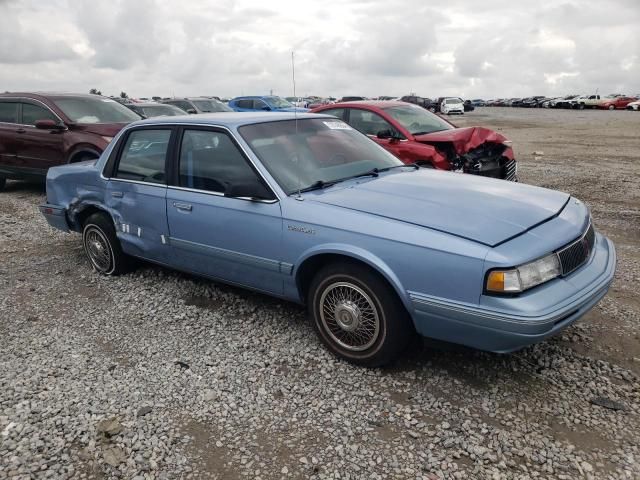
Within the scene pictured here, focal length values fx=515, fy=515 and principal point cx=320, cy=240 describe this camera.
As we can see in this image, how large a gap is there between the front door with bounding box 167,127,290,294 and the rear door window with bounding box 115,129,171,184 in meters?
0.22

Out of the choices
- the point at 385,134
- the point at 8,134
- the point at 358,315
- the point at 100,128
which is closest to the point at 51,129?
the point at 100,128

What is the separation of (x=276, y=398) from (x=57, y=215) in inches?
141

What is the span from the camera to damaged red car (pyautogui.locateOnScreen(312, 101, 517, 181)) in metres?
7.13

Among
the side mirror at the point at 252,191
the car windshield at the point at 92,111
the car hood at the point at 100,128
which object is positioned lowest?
the side mirror at the point at 252,191

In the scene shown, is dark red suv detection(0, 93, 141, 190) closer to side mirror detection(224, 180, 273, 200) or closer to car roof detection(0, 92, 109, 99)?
car roof detection(0, 92, 109, 99)

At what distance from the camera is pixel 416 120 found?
8.03 m

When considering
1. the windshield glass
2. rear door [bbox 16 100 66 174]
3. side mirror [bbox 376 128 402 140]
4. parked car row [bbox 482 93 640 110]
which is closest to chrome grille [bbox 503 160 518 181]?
side mirror [bbox 376 128 402 140]

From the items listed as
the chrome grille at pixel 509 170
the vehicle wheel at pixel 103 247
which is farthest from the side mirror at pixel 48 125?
the chrome grille at pixel 509 170

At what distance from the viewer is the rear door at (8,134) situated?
893 centimetres

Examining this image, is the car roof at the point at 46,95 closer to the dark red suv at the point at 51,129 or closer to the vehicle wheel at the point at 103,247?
the dark red suv at the point at 51,129

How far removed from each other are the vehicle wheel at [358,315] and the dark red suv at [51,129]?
5.99 m

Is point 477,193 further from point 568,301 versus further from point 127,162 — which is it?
point 127,162

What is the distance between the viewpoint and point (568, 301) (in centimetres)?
280

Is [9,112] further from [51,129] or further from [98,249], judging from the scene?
[98,249]
